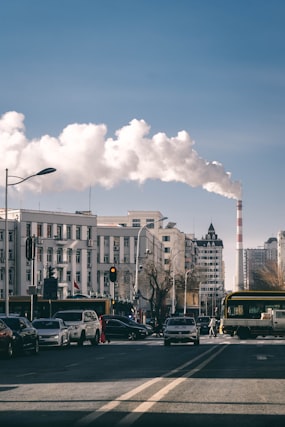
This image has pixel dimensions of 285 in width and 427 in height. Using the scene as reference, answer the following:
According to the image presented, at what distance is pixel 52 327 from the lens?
44062mm

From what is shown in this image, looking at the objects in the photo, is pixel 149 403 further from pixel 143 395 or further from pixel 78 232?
pixel 78 232

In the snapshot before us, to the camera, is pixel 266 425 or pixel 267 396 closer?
pixel 266 425

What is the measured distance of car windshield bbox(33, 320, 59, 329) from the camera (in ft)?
145

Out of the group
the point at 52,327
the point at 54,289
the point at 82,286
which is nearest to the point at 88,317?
the point at 52,327

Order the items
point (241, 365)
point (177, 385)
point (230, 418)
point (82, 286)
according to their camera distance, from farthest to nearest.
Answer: point (82, 286) → point (241, 365) → point (177, 385) → point (230, 418)

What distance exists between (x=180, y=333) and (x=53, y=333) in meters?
8.86

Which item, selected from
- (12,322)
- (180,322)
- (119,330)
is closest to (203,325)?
(119,330)

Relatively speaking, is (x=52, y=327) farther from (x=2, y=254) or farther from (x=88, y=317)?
(x=2, y=254)

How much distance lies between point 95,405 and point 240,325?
170ft

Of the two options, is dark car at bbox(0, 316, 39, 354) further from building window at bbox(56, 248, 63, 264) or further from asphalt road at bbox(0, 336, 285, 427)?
building window at bbox(56, 248, 63, 264)

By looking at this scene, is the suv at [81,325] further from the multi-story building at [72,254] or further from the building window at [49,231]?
the building window at [49,231]

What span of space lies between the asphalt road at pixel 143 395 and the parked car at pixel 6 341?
234 inches

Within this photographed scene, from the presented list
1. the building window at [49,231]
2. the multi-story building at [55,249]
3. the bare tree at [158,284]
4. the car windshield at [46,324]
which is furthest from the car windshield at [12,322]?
the building window at [49,231]

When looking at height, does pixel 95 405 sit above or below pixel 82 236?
below
